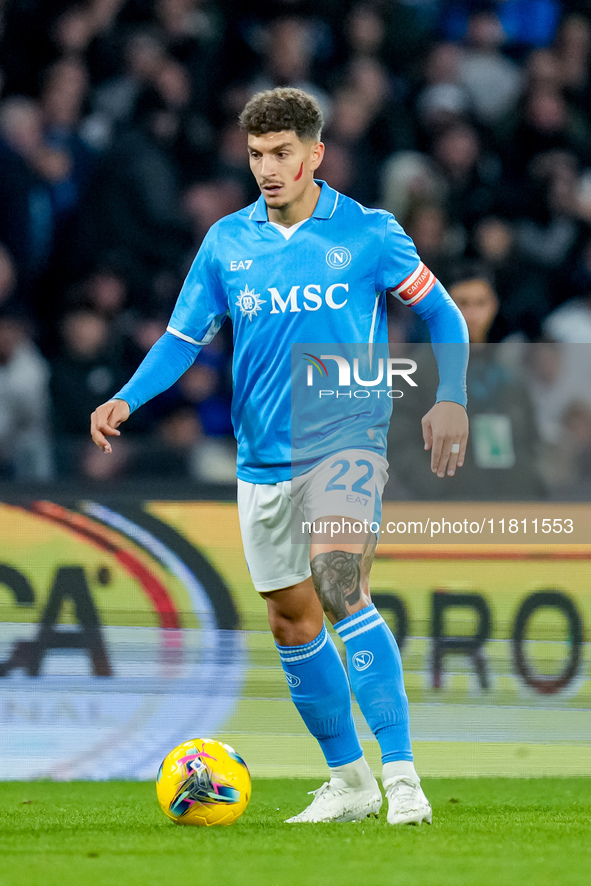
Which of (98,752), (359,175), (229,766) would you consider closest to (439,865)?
(229,766)

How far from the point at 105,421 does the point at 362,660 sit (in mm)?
955

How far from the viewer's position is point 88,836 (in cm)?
327

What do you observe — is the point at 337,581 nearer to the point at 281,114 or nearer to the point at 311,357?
the point at 311,357

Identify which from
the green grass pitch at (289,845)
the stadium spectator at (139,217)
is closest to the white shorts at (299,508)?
the green grass pitch at (289,845)

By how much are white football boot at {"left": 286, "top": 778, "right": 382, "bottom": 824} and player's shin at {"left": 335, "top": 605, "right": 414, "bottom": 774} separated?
11.8 inches

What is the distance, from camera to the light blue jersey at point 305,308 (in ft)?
11.8

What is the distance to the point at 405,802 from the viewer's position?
3.25 m

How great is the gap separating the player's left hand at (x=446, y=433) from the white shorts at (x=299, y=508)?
0.57 feet

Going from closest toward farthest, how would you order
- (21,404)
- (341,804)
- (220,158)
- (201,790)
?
1. (201,790)
2. (341,804)
3. (21,404)
4. (220,158)

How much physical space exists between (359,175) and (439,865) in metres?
4.78

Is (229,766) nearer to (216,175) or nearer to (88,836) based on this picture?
(88,836)

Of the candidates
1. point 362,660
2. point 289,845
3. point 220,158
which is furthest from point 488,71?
point 289,845

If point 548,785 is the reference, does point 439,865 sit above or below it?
above

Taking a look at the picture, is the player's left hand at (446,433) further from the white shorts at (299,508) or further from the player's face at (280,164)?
the player's face at (280,164)
